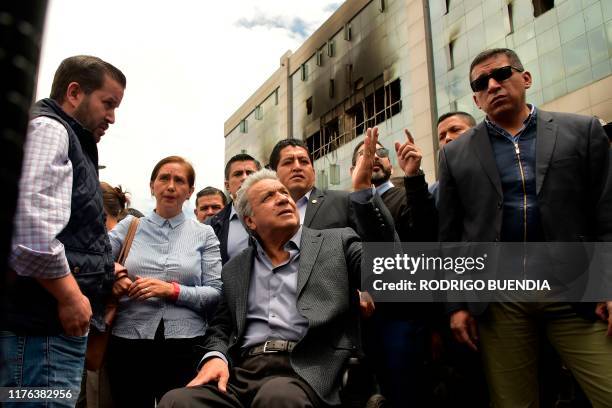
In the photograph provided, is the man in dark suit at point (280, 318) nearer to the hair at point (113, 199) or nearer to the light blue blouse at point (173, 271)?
the light blue blouse at point (173, 271)

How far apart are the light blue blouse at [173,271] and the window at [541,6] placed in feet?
50.8

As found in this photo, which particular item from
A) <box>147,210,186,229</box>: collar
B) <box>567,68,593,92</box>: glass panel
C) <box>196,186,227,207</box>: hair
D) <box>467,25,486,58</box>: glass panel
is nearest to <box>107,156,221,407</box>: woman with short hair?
<box>147,210,186,229</box>: collar

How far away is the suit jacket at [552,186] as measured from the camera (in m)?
2.42

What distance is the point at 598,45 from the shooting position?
13508 mm

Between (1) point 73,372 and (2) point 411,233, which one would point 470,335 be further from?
(1) point 73,372

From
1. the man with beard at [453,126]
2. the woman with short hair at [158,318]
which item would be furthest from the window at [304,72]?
the woman with short hair at [158,318]

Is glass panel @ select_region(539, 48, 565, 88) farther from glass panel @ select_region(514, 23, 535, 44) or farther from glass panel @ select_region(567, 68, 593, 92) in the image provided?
glass panel @ select_region(514, 23, 535, 44)

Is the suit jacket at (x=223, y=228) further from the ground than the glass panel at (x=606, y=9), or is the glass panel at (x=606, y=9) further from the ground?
the glass panel at (x=606, y=9)

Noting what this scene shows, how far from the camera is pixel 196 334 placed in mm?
3016

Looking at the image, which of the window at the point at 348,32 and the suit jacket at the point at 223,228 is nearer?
the suit jacket at the point at 223,228

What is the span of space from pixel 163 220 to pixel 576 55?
14.4m

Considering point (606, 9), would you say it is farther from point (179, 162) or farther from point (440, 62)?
point (179, 162)

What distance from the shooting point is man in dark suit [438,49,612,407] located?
236cm

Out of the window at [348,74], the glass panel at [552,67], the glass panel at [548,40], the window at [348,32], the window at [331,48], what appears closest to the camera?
the glass panel at [552,67]
